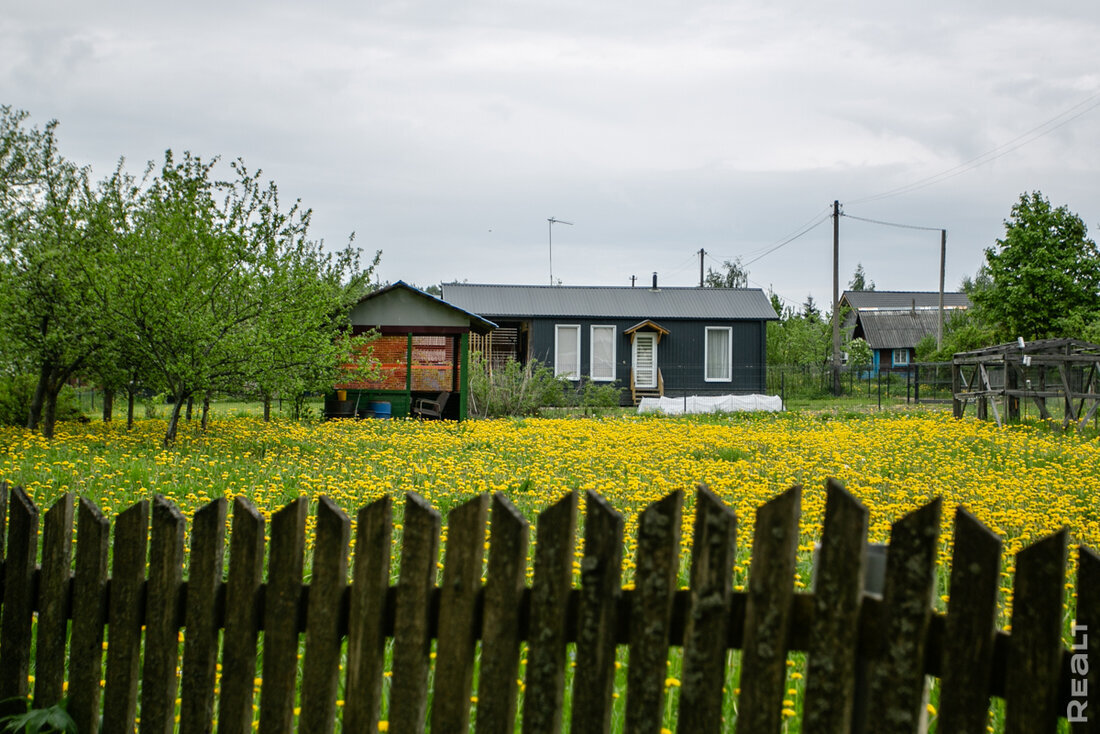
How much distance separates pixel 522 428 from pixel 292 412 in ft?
21.0

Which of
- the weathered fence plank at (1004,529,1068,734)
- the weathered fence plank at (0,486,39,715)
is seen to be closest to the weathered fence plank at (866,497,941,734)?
the weathered fence plank at (1004,529,1068,734)

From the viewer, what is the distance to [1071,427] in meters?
16.3

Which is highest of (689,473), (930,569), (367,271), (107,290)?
(367,271)

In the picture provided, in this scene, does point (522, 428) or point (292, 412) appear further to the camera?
point (292, 412)

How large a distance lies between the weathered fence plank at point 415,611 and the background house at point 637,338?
28050mm

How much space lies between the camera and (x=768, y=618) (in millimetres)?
1869

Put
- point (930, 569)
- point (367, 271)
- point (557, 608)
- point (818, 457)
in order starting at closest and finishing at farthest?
point (930, 569) < point (557, 608) < point (818, 457) < point (367, 271)

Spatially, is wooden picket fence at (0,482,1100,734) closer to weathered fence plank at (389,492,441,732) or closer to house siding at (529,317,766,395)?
weathered fence plank at (389,492,441,732)

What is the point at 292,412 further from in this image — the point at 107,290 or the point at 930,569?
the point at 930,569

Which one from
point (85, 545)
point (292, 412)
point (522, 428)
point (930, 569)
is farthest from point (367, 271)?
point (930, 569)

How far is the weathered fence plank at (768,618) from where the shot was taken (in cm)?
184

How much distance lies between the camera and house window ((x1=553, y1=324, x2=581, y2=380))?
101ft

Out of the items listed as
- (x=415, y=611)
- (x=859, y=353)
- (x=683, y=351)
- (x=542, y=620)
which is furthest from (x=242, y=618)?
(x=859, y=353)

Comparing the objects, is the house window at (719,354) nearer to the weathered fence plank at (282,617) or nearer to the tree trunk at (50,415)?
the tree trunk at (50,415)
